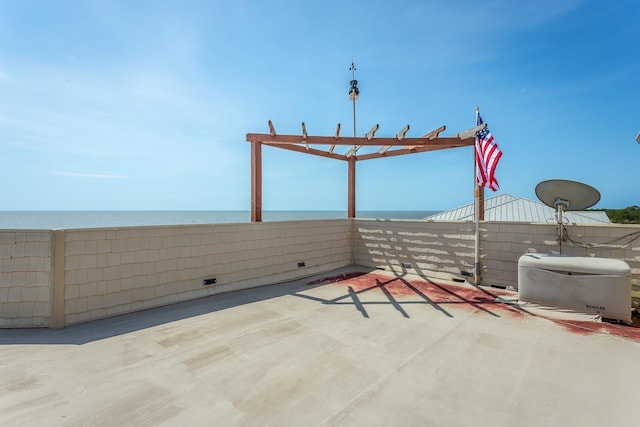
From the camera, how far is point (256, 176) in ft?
18.7

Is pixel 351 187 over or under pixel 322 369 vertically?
over

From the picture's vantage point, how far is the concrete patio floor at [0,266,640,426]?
69.7 inches

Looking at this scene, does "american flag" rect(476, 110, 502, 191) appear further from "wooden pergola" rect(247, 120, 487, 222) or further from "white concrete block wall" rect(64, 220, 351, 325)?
"white concrete block wall" rect(64, 220, 351, 325)

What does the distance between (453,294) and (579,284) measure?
1730mm

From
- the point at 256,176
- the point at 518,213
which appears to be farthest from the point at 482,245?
the point at 518,213

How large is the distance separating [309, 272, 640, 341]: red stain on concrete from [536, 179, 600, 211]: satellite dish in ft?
5.93

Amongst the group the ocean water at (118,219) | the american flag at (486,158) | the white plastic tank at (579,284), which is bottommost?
the white plastic tank at (579,284)

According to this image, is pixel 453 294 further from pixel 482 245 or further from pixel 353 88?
pixel 353 88

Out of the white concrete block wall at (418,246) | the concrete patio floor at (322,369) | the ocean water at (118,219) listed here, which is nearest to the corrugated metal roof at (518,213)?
the white concrete block wall at (418,246)

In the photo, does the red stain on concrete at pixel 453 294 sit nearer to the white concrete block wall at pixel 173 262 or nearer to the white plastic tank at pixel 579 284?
the white plastic tank at pixel 579 284

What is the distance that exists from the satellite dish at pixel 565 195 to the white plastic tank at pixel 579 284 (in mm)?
899

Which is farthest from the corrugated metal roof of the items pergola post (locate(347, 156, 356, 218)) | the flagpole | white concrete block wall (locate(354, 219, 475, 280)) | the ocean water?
the ocean water

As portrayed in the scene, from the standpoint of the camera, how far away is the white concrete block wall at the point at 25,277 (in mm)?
3334

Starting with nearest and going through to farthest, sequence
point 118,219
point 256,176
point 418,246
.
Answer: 1. point 256,176
2. point 418,246
3. point 118,219
